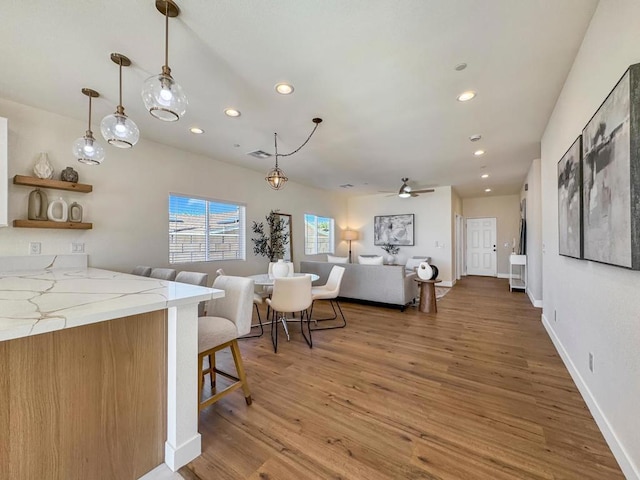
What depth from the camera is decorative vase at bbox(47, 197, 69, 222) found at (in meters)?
2.84

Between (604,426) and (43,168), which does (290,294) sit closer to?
(604,426)

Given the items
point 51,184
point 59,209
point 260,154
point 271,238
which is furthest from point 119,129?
point 271,238

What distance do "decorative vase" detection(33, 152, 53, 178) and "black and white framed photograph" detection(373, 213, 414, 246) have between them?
6.89 metres

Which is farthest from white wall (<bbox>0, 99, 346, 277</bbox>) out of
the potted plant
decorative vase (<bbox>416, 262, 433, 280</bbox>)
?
the potted plant

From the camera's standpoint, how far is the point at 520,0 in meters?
1.58

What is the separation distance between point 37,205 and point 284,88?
2.85 meters

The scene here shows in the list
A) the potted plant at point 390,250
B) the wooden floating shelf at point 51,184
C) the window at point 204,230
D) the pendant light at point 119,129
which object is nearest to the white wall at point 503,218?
the potted plant at point 390,250

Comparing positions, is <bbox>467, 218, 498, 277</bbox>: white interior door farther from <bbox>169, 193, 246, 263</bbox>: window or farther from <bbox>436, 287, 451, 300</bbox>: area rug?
<bbox>169, 193, 246, 263</bbox>: window

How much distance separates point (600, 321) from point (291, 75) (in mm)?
2880

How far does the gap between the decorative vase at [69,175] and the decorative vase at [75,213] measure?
0.88 feet

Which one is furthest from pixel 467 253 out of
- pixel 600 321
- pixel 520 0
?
pixel 520 0

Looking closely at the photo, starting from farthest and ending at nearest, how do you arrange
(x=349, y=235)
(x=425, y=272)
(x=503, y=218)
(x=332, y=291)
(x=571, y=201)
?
(x=503, y=218) < (x=349, y=235) < (x=425, y=272) < (x=332, y=291) < (x=571, y=201)

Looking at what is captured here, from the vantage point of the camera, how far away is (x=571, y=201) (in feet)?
6.97

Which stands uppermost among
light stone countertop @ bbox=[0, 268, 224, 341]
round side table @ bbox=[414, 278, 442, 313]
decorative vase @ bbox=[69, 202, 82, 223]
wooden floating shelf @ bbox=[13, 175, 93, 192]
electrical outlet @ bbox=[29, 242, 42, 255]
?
wooden floating shelf @ bbox=[13, 175, 93, 192]
